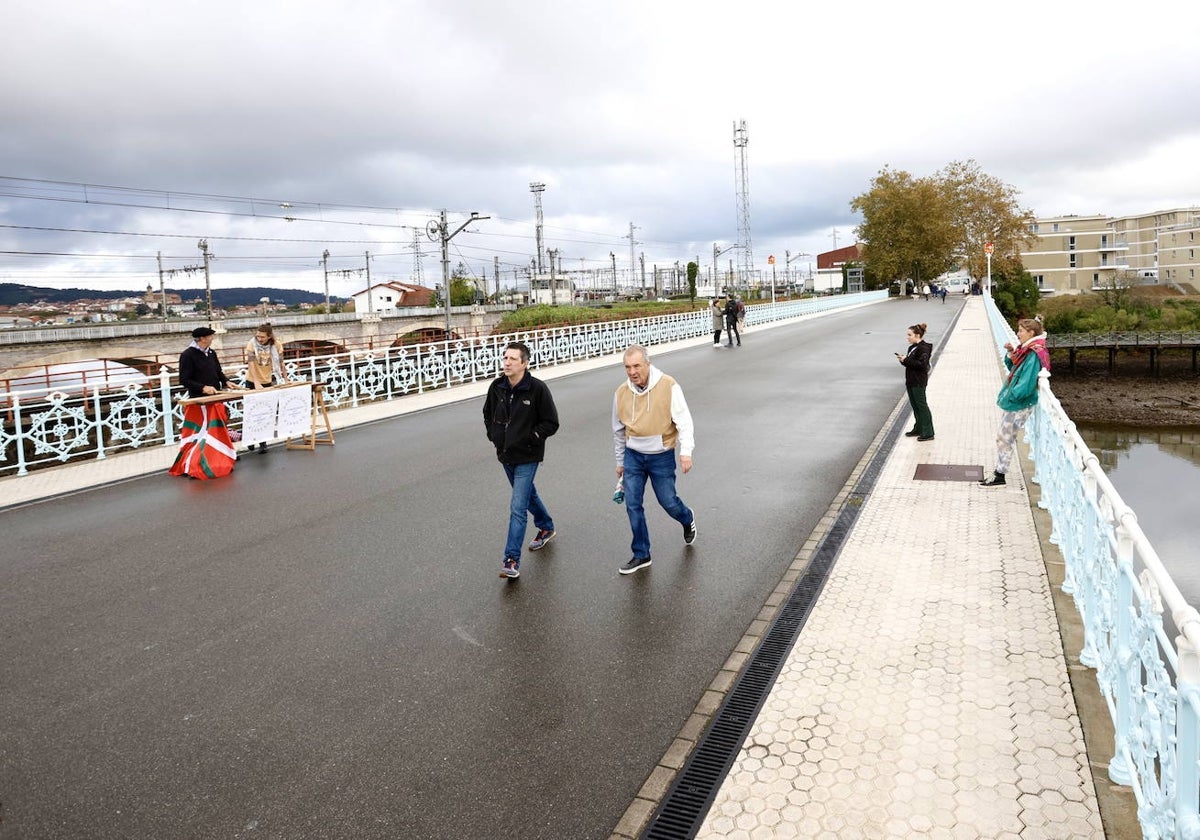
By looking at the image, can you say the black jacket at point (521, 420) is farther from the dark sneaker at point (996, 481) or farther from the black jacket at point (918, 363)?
the black jacket at point (918, 363)

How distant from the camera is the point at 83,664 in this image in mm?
5039

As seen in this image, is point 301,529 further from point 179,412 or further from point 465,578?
point 179,412

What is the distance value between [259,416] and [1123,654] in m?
11.0

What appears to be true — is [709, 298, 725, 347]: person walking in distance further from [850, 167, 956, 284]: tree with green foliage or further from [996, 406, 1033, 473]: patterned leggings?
[850, 167, 956, 284]: tree with green foliage

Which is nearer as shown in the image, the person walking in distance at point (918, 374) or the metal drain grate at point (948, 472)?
the metal drain grate at point (948, 472)

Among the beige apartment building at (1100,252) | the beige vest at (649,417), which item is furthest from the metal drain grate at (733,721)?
the beige apartment building at (1100,252)

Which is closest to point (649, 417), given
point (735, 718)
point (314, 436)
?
point (735, 718)

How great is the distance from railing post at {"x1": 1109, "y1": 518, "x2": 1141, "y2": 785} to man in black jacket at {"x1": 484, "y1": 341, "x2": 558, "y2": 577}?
12.6 ft

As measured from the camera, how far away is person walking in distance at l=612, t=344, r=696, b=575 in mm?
6273

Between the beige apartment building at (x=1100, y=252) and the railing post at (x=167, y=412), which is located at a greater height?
the beige apartment building at (x=1100, y=252)

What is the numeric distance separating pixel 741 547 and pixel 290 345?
2068 inches

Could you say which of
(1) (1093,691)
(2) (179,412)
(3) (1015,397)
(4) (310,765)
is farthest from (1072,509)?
(2) (179,412)

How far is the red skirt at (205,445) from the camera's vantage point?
10430 mm

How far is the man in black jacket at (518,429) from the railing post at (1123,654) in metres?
3.84
